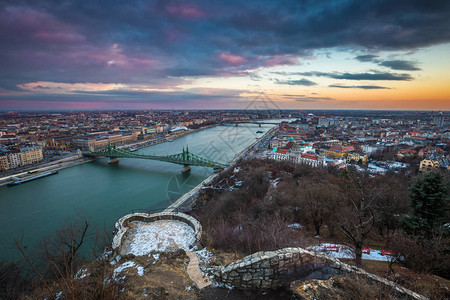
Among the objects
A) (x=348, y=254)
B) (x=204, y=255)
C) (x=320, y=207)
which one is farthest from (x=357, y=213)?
(x=204, y=255)

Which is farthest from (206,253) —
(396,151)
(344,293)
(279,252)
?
(396,151)

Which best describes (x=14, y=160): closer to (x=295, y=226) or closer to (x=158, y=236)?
(x=158, y=236)

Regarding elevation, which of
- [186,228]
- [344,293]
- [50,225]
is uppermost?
[344,293]

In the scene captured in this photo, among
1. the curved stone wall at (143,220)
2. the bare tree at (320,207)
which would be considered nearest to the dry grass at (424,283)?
the bare tree at (320,207)

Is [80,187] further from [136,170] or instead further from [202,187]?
[202,187]

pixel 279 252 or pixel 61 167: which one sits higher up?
pixel 279 252

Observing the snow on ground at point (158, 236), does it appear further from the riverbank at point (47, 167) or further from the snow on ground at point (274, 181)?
the riverbank at point (47, 167)

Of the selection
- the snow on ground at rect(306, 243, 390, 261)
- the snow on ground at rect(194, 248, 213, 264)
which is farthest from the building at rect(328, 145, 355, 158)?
the snow on ground at rect(194, 248, 213, 264)
